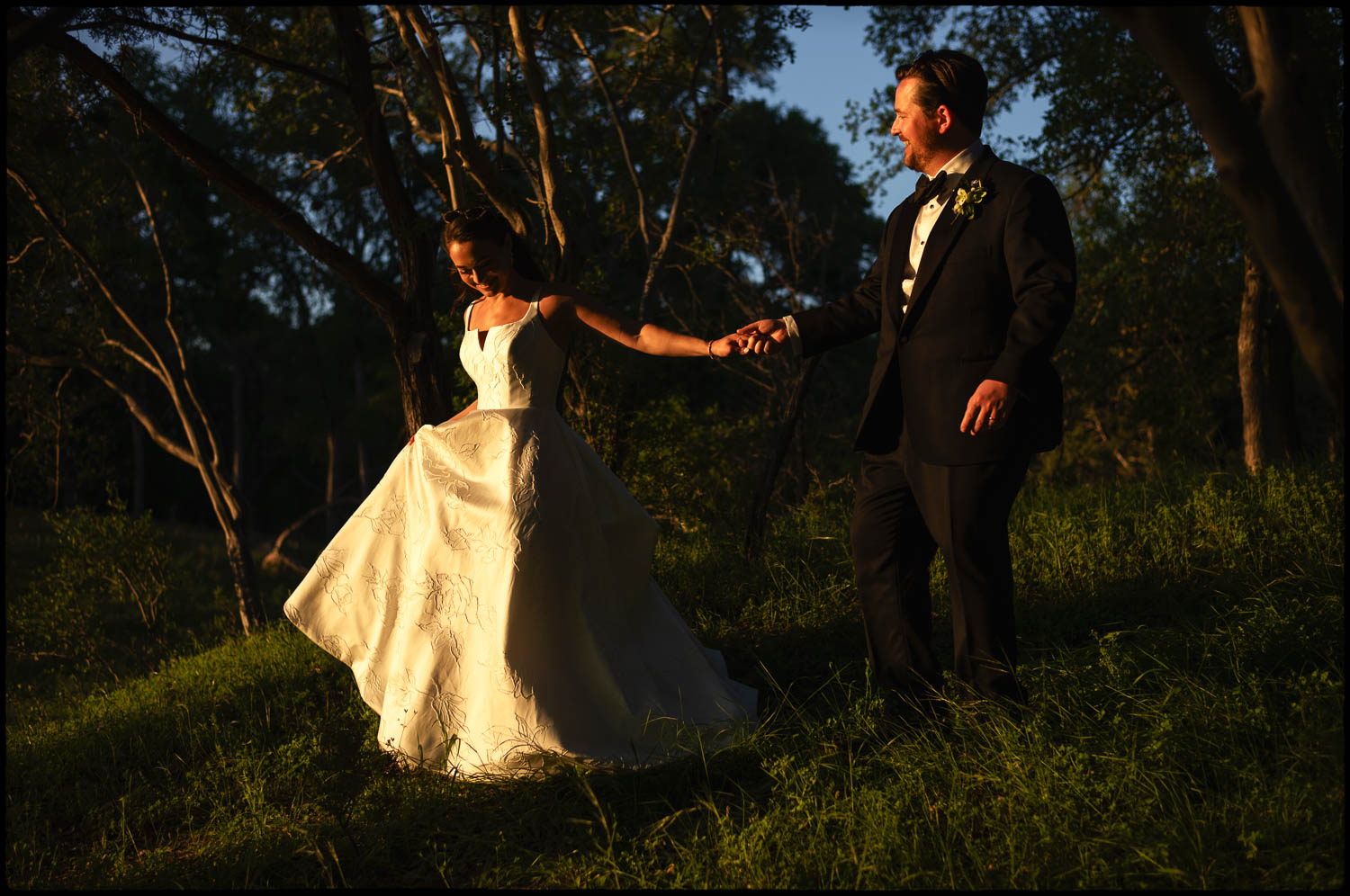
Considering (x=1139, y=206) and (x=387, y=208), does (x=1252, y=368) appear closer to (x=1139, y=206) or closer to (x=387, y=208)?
(x=1139, y=206)

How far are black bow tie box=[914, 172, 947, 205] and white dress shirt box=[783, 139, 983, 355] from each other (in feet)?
0.05

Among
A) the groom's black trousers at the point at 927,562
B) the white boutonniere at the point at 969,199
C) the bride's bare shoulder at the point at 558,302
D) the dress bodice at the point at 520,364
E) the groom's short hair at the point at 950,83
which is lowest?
the groom's black trousers at the point at 927,562

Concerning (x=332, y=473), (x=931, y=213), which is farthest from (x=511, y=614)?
(x=332, y=473)

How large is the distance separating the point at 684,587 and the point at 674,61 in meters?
5.47

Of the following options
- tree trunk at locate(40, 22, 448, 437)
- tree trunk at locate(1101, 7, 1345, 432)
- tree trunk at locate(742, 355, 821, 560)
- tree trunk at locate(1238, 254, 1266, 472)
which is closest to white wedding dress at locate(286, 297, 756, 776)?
tree trunk at locate(40, 22, 448, 437)

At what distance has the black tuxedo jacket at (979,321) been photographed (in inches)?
132

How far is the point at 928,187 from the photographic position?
12.6 feet

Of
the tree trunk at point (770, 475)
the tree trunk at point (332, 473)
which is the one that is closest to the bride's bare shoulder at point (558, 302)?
the tree trunk at point (770, 475)

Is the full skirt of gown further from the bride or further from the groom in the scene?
the groom

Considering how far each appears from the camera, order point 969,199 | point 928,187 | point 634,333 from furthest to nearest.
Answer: point 634,333 < point 928,187 < point 969,199

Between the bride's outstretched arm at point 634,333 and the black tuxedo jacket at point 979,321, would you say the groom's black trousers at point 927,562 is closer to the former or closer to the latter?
the black tuxedo jacket at point 979,321

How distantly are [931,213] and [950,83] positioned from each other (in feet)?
1.57

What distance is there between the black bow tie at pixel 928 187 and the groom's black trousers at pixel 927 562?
96 cm

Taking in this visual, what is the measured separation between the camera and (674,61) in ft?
30.4
